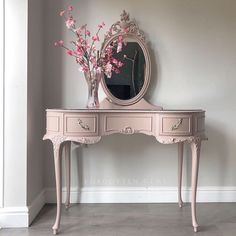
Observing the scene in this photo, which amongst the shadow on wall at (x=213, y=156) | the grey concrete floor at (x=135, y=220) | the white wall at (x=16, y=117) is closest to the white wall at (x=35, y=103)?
the white wall at (x=16, y=117)

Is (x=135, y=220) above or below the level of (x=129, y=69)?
below

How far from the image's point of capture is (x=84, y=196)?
3.11 meters

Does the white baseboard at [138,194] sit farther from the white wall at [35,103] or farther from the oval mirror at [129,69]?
the oval mirror at [129,69]

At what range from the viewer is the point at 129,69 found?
3.04 meters

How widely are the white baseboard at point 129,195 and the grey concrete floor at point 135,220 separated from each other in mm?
79

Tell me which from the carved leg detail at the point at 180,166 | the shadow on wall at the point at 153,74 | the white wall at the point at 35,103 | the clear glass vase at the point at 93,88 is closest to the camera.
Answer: the white wall at the point at 35,103

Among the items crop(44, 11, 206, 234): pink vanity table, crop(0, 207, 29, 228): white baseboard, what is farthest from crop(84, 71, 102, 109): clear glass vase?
crop(0, 207, 29, 228): white baseboard


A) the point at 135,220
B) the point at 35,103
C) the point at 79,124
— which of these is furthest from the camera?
the point at 35,103

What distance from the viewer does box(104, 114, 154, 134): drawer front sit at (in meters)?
2.42

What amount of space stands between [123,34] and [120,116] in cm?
96

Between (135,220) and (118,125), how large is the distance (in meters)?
0.81

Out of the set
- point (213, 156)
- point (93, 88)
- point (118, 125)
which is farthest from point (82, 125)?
point (213, 156)

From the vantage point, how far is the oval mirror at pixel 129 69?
3.03 meters

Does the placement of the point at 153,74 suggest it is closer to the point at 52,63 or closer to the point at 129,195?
the point at 52,63
